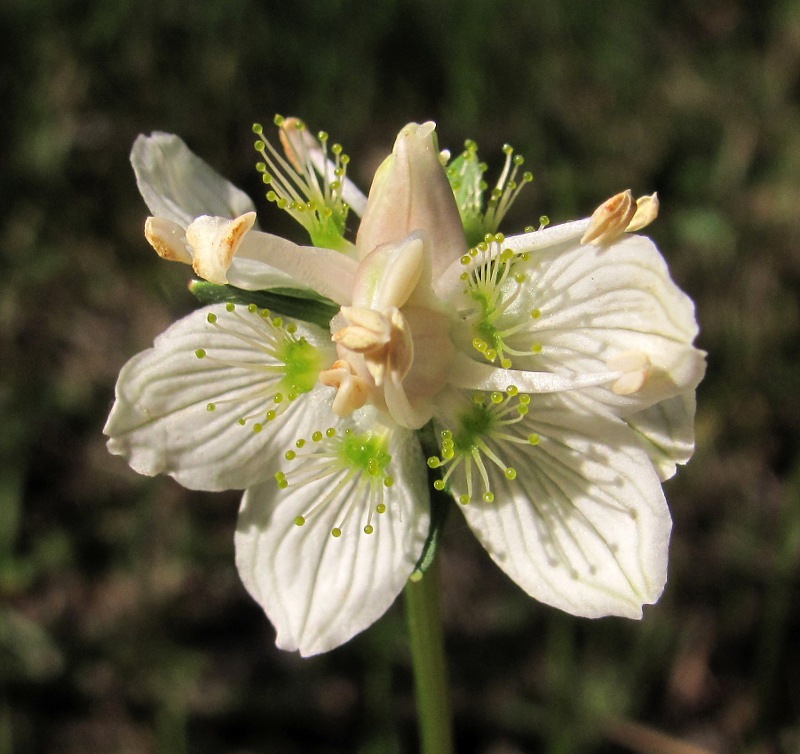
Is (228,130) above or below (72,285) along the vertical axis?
above

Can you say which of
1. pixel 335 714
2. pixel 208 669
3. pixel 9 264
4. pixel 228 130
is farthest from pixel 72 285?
pixel 335 714

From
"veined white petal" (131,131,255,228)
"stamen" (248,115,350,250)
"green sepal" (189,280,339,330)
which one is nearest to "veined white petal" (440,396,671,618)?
"green sepal" (189,280,339,330)

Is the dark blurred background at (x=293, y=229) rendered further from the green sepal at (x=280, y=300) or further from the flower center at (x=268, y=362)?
the green sepal at (x=280, y=300)

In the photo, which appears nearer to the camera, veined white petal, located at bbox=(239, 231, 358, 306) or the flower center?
veined white petal, located at bbox=(239, 231, 358, 306)

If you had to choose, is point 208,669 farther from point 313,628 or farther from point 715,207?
point 715,207

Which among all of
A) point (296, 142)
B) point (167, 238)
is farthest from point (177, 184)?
point (167, 238)

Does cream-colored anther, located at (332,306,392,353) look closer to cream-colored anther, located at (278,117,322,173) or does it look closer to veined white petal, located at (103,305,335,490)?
veined white petal, located at (103,305,335,490)
